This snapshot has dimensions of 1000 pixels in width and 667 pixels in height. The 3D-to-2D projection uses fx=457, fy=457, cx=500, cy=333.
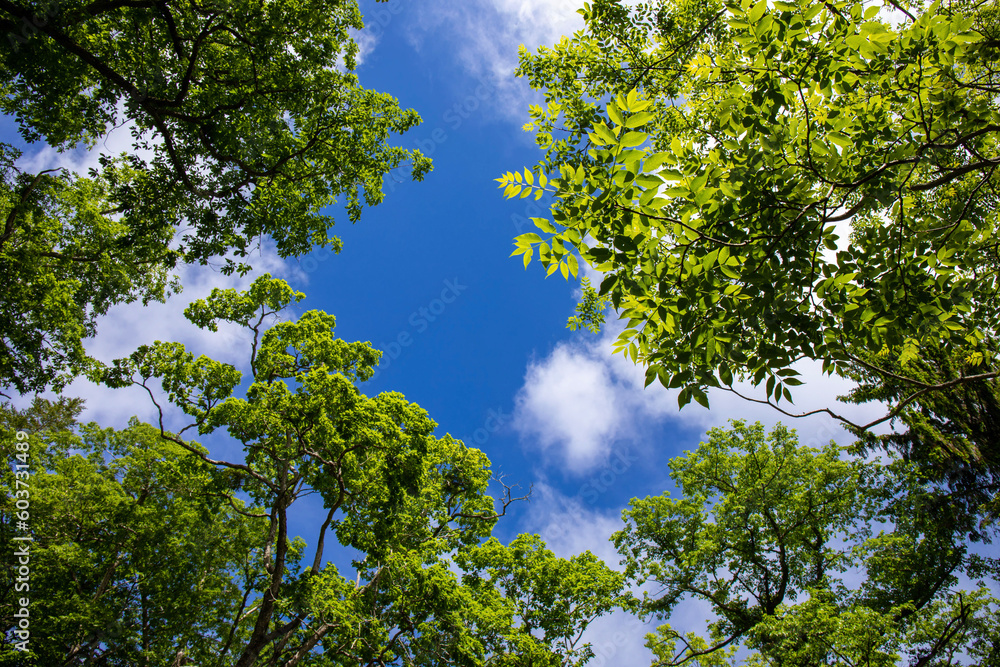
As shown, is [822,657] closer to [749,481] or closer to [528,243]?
[749,481]

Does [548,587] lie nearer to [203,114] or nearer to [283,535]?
[283,535]

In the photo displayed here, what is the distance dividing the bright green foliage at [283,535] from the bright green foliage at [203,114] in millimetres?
4233

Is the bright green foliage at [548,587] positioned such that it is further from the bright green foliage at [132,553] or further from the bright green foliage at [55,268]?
the bright green foliage at [55,268]

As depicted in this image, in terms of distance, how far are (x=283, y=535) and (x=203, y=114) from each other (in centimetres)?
1024

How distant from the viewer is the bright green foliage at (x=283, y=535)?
11922 mm

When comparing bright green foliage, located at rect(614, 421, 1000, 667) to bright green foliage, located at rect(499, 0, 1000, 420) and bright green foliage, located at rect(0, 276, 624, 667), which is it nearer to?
bright green foliage, located at rect(0, 276, 624, 667)

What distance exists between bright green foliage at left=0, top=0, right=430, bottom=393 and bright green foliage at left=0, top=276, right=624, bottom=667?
13.9 feet

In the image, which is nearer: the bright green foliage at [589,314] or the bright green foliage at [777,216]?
the bright green foliage at [777,216]

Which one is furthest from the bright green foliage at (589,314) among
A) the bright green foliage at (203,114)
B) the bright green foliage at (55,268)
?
the bright green foliage at (55,268)

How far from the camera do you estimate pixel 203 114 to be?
7.49m

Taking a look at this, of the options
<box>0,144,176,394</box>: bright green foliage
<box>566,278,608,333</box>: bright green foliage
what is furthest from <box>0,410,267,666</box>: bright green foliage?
<box>566,278,608,333</box>: bright green foliage

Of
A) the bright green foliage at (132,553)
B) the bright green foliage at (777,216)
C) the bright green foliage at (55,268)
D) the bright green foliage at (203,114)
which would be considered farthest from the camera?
the bright green foliage at (132,553)

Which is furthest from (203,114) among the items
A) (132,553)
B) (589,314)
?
(132,553)

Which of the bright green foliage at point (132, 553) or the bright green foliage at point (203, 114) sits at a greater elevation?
the bright green foliage at point (203, 114)
